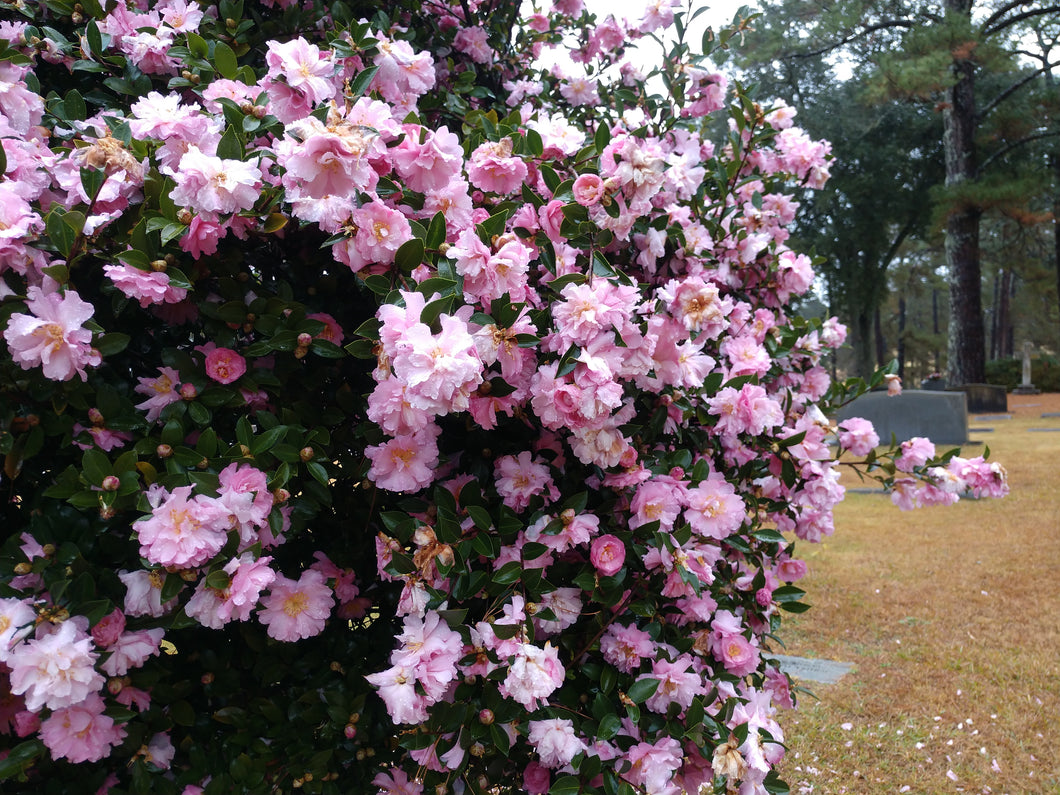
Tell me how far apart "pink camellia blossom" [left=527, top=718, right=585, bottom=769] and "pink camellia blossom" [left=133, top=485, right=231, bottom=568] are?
60 cm

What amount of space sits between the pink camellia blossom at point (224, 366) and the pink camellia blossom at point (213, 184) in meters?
0.24

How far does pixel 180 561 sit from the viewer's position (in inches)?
39.1

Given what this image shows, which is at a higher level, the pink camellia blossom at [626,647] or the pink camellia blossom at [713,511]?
the pink camellia blossom at [713,511]

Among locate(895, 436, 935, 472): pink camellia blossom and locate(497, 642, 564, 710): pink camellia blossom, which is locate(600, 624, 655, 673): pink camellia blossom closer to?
locate(497, 642, 564, 710): pink camellia blossom

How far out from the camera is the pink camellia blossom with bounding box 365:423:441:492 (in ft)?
3.91

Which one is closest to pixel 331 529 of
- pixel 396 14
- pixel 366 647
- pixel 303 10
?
pixel 366 647

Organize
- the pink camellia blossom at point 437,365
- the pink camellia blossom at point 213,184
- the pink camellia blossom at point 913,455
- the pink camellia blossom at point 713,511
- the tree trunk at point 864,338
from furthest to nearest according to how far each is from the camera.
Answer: the tree trunk at point 864,338 < the pink camellia blossom at point 913,455 < the pink camellia blossom at point 713,511 < the pink camellia blossom at point 213,184 < the pink camellia blossom at point 437,365

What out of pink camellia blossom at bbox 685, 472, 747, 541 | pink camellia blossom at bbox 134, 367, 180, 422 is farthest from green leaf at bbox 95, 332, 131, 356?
pink camellia blossom at bbox 685, 472, 747, 541

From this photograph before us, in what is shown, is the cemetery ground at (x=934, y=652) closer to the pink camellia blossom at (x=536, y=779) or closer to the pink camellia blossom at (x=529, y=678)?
the pink camellia blossom at (x=536, y=779)

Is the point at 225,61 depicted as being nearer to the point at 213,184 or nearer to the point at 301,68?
the point at 301,68

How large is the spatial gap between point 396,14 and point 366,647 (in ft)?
5.34

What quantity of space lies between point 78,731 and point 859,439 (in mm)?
1964

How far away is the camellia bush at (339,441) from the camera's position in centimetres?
105

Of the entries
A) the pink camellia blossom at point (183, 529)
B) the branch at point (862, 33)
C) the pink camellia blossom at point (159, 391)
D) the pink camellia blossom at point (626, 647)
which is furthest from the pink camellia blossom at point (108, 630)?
the branch at point (862, 33)
